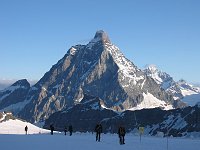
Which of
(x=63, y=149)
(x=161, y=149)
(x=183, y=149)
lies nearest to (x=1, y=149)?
(x=63, y=149)

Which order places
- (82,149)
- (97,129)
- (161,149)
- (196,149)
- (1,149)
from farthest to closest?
(97,129) → (196,149) → (161,149) → (82,149) → (1,149)

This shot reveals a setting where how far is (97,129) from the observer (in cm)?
4638

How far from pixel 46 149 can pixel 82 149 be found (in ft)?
9.67

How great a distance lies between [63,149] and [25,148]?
2972mm

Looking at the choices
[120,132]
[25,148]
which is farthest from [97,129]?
[25,148]

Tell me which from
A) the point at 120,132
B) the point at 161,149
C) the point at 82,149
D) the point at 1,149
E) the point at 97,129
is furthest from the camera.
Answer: the point at 97,129

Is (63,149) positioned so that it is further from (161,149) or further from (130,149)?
(161,149)

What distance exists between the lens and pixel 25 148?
1272 inches

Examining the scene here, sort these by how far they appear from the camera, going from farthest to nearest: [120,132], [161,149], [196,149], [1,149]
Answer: [120,132] < [196,149] < [161,149] < [1,149]

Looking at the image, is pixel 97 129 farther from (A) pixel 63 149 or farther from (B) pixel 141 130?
(A) pixel 63 149

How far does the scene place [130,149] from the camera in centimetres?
3375

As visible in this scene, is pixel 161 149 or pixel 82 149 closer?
pixel 82 149

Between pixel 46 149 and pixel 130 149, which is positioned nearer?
pixel 46 149

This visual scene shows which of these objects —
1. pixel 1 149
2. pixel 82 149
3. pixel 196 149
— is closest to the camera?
pixel 1 149
